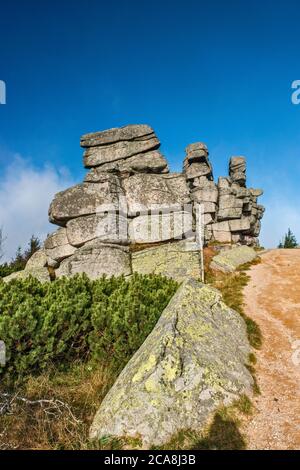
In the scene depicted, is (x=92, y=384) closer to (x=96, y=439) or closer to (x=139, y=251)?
(x=96, y=439)

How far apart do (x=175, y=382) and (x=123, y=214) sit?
15.3 meters

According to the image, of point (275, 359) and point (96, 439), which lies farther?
point (275, 359)

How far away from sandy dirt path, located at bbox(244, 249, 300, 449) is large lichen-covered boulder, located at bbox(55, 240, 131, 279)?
25.0 ft

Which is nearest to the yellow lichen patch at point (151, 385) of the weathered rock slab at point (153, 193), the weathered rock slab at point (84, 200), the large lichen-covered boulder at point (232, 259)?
the weathered rock slab at point (84, 200)

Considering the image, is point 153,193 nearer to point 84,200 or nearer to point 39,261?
point 84,200

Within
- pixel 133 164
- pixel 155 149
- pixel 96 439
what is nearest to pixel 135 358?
pixel 96 439

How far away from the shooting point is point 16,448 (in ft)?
17.0

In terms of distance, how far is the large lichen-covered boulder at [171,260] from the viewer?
731 inches

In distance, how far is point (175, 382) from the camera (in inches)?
237

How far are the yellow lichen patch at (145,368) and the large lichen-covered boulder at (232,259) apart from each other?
1574 centimetres

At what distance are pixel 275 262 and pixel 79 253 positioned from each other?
1443 cm

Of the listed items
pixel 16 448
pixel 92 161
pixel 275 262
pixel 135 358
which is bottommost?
pixel 16 448

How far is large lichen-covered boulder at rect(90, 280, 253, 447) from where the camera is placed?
540cm

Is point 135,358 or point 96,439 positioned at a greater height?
point 135,358
